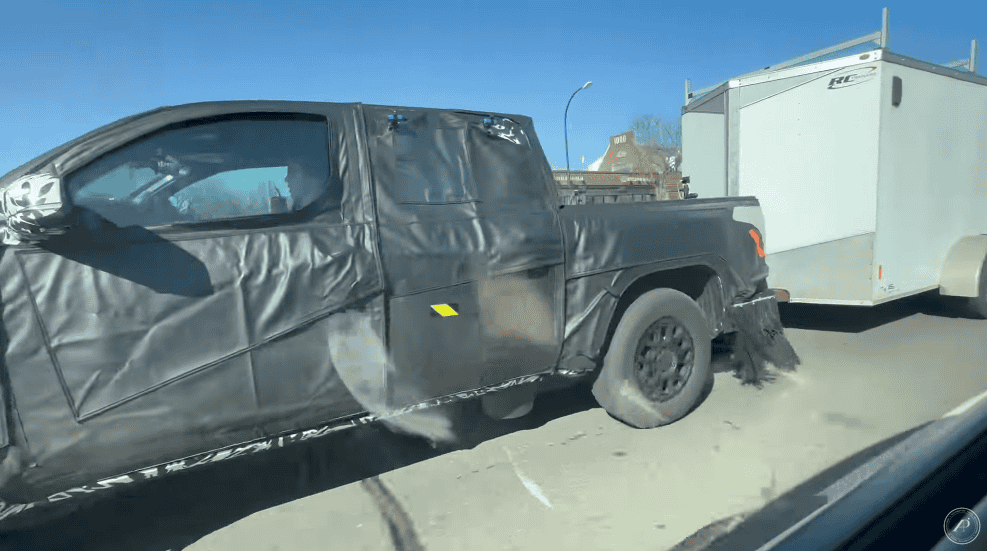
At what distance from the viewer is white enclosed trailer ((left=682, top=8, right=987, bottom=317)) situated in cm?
553

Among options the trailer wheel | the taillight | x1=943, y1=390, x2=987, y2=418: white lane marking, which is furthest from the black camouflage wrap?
the trailer wheel

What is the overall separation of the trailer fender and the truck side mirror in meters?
7.90

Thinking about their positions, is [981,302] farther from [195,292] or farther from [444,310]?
[195,292]

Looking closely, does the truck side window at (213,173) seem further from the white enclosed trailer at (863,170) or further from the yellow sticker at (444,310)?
the white enclosed trailer at (863,170)

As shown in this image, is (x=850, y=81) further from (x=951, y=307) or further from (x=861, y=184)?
(x=951, y=307)

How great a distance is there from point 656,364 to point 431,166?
6.45ft

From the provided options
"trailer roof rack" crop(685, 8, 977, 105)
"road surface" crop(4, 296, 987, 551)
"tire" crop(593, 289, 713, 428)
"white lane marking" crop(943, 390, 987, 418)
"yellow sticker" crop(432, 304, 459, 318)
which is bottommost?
"white lane marking" crop(943, 390, 987, 418)

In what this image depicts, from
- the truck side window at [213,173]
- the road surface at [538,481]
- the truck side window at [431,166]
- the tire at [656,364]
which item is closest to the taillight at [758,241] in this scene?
the tire at [656,364]

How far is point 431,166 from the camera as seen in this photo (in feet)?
10.4

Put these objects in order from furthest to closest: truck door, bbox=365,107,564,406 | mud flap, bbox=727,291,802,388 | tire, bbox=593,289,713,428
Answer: mud flap, bbox=727,291,802,388, tire, bbox=593,289,713,428, truck door, bbox=365,107,564,406

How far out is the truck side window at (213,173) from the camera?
7.64 feet

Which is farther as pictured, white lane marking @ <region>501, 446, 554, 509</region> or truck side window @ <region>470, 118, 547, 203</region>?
truck side window @ <region>470, 118, 547, 203</region>

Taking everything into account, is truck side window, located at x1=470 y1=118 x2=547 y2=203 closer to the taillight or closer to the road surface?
the road surface

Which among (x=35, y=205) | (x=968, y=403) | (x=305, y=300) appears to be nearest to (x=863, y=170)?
(x=968, y=403)
